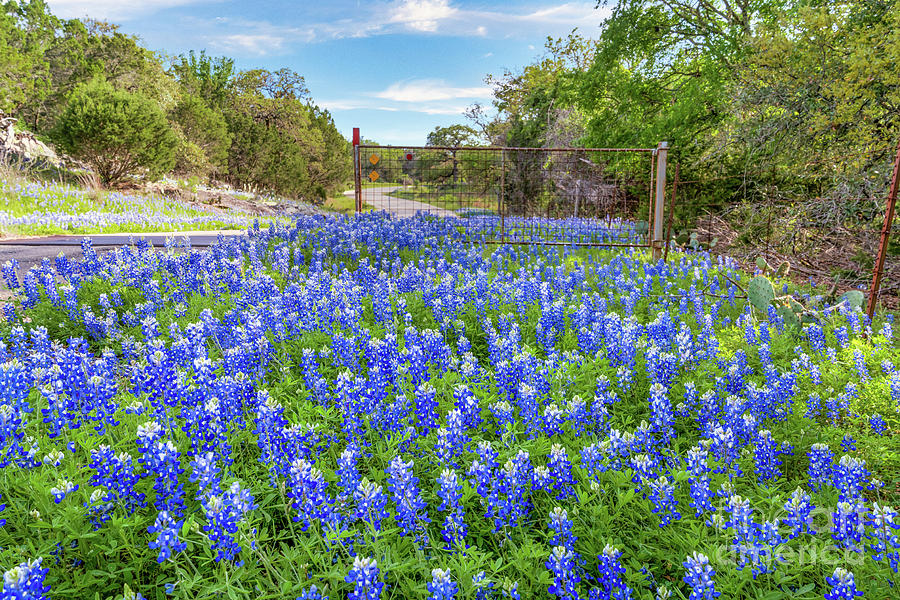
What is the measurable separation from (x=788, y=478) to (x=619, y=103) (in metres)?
17.2

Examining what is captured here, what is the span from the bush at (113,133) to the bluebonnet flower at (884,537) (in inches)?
961

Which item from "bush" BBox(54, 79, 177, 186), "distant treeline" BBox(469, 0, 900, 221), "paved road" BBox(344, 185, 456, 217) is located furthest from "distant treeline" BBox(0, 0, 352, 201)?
"distant treeline" BBox(469, 0, 900, 221)

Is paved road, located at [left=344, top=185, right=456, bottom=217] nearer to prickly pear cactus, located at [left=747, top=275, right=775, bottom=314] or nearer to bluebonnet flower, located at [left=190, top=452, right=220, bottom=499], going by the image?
prickly pear cactus, located at [left=747, top=275, right=775, bottom=314]

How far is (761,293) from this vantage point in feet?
17.7

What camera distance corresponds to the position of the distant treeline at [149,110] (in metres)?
20.5

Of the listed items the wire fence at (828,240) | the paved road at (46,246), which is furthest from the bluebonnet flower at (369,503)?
the paved road at (46,246)

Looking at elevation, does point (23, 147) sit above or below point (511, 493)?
above

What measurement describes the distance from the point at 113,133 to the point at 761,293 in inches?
911

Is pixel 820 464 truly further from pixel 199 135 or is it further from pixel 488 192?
pixel 199 135

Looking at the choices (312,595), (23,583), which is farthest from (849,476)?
(23,583)

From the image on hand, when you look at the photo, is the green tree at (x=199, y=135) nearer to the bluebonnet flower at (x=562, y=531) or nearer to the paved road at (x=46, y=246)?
the paved road at (x=46, y=246)

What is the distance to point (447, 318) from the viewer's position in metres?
4.77

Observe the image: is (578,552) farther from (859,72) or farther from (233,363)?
(859,72)

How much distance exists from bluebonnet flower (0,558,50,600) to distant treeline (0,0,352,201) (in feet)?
75.5
